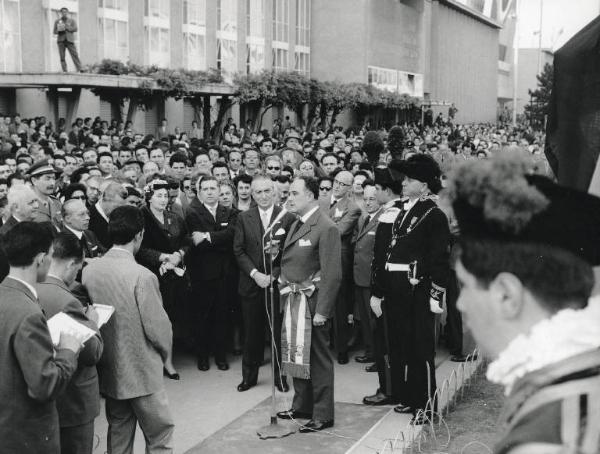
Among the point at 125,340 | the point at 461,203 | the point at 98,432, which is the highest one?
the point at 461,203

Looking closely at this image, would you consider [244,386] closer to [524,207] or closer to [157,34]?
[524,207]

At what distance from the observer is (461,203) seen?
1.75 meters

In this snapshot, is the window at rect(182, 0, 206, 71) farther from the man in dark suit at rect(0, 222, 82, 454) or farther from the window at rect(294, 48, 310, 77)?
the man in dark suit at rect(0, 222, 82, 454)

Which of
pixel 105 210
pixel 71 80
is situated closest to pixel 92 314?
pixel 105 210

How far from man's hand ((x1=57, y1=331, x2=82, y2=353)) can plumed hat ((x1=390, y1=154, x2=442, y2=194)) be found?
3.23 m

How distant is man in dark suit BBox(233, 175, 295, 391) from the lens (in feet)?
25.0

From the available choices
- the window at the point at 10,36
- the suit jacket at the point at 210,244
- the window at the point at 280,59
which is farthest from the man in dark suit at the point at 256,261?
the window at the point at 280,59

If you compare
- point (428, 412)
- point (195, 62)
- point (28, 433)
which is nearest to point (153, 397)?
point (28, 433)

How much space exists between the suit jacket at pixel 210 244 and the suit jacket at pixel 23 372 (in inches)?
171

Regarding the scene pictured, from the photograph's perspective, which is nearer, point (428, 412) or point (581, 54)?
point (581, 54)

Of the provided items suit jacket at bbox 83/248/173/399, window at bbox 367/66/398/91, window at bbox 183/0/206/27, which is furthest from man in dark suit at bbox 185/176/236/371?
window at bbox 367/66/398/91

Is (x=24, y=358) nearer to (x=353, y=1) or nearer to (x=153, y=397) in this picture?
(x=153, y=397)

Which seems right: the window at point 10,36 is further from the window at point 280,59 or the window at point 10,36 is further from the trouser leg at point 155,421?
the trouser leg at point 155,421

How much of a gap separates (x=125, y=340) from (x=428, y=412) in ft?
9.04
